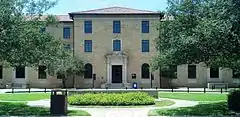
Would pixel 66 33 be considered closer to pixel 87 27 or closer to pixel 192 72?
pixel 87 27

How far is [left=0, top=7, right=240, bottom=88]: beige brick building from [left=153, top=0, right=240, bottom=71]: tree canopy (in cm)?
3431

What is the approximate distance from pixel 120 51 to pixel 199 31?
3947cm

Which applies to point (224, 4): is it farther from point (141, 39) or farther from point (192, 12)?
point (141, 39)

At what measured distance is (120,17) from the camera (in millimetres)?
57750

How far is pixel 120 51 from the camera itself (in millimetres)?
57938

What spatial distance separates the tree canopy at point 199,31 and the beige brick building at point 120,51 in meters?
34.3

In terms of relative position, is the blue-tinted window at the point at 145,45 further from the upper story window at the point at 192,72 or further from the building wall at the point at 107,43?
the upper story window at the point at 192,72

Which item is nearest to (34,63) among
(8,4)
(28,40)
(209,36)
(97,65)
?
(28,40)

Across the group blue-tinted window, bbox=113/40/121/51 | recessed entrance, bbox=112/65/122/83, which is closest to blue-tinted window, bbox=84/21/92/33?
blue-tinted window, bbox=113/40/121/51

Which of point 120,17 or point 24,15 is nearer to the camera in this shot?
point 24,15

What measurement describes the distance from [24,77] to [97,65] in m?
10.3

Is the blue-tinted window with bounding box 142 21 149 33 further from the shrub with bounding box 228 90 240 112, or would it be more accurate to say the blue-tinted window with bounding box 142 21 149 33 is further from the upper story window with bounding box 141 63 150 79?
the shrub with bounding box 228 90 240 112

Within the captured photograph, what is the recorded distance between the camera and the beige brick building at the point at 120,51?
5766 centimetres

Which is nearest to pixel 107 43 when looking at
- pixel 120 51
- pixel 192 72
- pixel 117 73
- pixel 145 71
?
pixel 120 51
